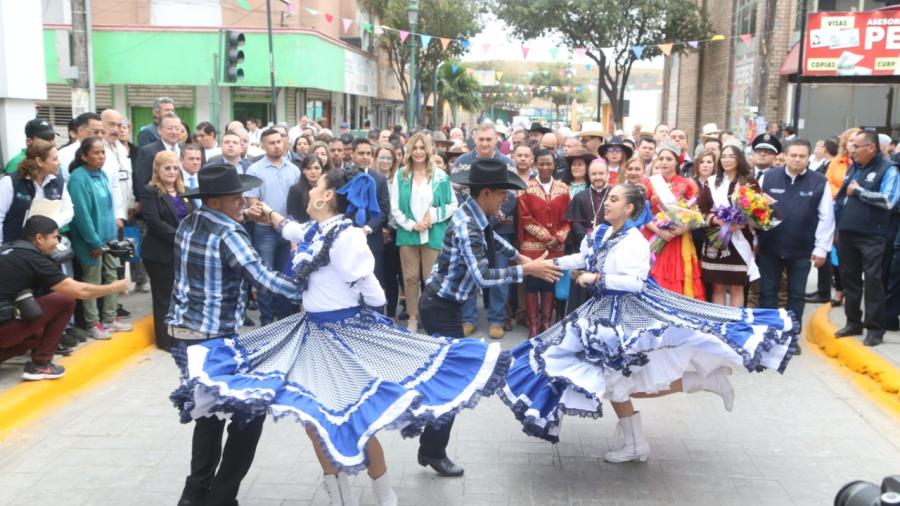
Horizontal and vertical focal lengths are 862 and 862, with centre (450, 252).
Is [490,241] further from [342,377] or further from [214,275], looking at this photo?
[214,275]

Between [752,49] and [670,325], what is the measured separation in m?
19.7

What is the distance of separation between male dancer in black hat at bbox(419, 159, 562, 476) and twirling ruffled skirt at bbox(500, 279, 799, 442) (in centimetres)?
42

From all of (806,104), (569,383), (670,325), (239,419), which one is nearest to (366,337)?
(239,419)

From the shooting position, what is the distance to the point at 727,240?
7.89m

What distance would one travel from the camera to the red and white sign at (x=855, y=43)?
59.9ft

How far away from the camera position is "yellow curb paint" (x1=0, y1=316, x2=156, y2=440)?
6.01 meters

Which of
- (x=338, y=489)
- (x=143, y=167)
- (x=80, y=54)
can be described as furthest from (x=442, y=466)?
(x=80, y=54)

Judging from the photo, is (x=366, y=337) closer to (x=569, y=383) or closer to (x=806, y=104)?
(x=569, y=383)

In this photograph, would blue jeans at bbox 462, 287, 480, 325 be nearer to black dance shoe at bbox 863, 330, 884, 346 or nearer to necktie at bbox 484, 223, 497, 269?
necktie at bbox 484, 223, 497, 269

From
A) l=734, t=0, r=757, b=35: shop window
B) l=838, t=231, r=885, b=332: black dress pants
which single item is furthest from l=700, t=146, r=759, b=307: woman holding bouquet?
l=734, t=0, r=757, b=35: shop window

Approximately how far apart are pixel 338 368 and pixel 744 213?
4.81m

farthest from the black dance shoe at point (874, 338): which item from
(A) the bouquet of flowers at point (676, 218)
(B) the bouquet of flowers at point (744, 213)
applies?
(A) the bouquet of flowers at point (676, 218)

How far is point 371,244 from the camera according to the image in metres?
8.99

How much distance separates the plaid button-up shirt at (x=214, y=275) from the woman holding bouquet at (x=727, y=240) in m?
4.75
